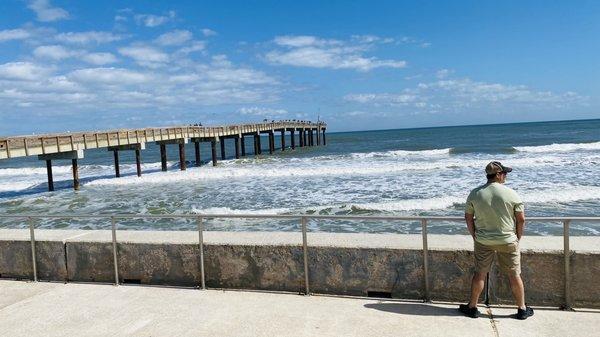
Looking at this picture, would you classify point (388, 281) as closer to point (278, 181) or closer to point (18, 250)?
point (18, 250)

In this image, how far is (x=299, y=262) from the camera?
5031mm

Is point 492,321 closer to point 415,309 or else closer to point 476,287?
point 476,287

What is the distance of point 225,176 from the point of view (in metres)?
30.6

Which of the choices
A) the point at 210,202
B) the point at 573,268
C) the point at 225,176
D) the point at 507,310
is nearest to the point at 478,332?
the point at 507,310

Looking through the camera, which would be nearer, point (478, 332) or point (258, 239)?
point (478, 332)

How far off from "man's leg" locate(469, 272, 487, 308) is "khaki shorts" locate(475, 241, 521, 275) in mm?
43

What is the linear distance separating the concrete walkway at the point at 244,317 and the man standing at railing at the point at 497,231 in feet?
0.78

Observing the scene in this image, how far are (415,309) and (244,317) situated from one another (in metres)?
1.54

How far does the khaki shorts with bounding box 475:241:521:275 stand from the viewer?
4098 millimetres

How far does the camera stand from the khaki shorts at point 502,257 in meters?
4.10

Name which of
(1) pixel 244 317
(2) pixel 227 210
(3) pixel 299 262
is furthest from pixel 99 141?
(1) pixel 244 317

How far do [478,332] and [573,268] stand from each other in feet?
3.94

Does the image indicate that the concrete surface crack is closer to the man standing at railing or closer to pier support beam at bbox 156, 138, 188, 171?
the man standing at railing

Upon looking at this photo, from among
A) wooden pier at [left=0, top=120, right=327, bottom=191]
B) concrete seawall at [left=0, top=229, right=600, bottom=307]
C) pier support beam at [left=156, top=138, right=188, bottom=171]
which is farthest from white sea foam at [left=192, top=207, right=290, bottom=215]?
pier support beam at [left=156, top=138, right=188, bottom=171]
